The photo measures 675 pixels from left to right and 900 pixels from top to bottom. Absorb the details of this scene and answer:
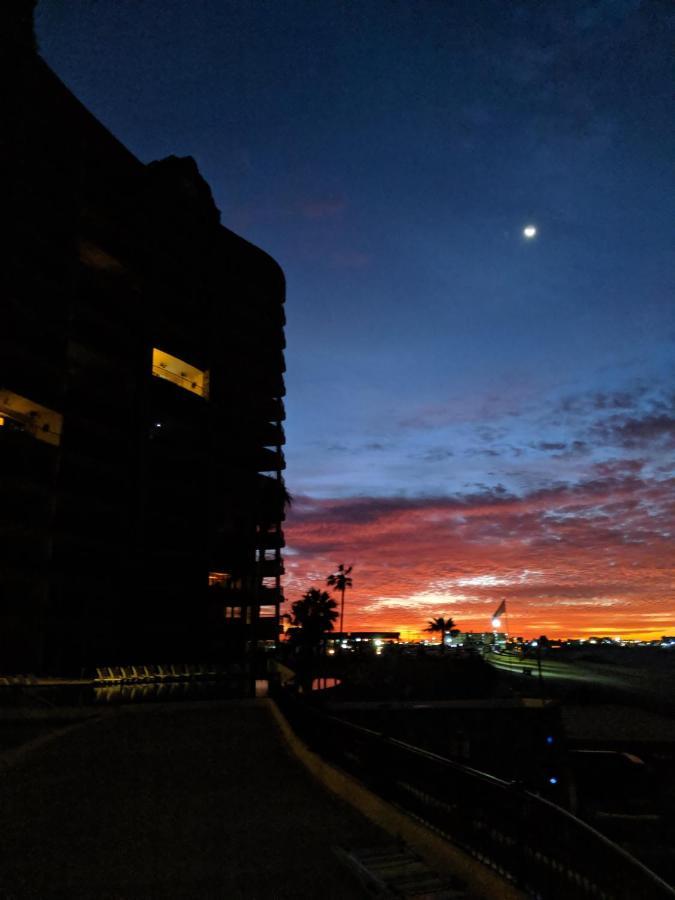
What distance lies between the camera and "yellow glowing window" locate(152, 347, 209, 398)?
4928 centimetres

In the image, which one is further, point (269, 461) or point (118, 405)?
point (269, 461)

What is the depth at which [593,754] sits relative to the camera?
31719 millimetres

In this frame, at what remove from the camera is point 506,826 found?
5.73 metres

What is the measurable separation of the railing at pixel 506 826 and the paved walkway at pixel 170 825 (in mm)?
721

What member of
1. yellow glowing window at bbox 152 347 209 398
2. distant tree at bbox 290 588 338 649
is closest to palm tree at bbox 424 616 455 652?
distant tree at bbox 290 588 338 649

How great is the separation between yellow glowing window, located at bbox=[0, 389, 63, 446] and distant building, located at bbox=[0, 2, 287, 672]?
0.35 feet

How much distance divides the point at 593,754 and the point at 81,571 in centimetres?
3035

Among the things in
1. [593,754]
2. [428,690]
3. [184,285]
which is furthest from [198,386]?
[593,754]

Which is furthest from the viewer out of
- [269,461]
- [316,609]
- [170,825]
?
[316,609]

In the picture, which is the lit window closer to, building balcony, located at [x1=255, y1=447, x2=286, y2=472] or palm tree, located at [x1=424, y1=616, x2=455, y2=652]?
building balcony, located at [x1=255, y1=447, x2=286, y2=472]

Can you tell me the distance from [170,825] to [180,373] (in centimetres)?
4637

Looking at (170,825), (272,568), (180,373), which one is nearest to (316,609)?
(272,568)

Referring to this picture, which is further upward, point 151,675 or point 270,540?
point 270,540

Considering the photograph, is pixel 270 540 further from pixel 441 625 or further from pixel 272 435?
pixel 441 625
